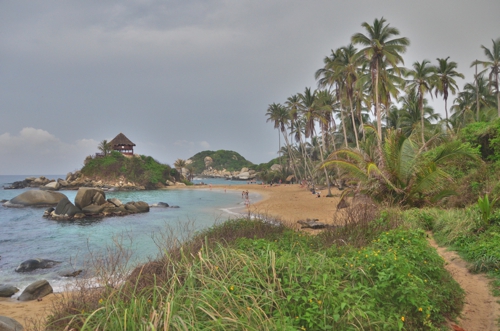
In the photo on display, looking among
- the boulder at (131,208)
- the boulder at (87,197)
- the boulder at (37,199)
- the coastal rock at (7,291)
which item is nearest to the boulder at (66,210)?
the boulder at (87,197)

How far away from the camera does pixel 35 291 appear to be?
27.9ft

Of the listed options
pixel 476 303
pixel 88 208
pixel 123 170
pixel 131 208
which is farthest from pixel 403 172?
pixel 123 170

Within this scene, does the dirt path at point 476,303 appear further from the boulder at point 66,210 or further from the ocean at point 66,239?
the boulder at point 66,210

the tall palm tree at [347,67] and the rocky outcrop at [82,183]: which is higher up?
the tall palm tree at [347,67]

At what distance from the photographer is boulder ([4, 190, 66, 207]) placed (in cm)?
3169

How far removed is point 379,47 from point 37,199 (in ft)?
116

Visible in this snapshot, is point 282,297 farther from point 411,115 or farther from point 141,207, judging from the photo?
point 411,115

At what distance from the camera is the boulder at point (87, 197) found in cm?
2550

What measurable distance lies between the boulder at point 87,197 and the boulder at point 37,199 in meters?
7.32

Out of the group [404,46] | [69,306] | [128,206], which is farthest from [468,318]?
[128,206]

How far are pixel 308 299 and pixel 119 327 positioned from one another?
1967 mm

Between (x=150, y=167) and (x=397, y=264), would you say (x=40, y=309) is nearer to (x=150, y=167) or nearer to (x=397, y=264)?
(x=397, y=264)

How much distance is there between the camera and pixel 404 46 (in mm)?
23078

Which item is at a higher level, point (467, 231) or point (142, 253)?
point (467, 231)
